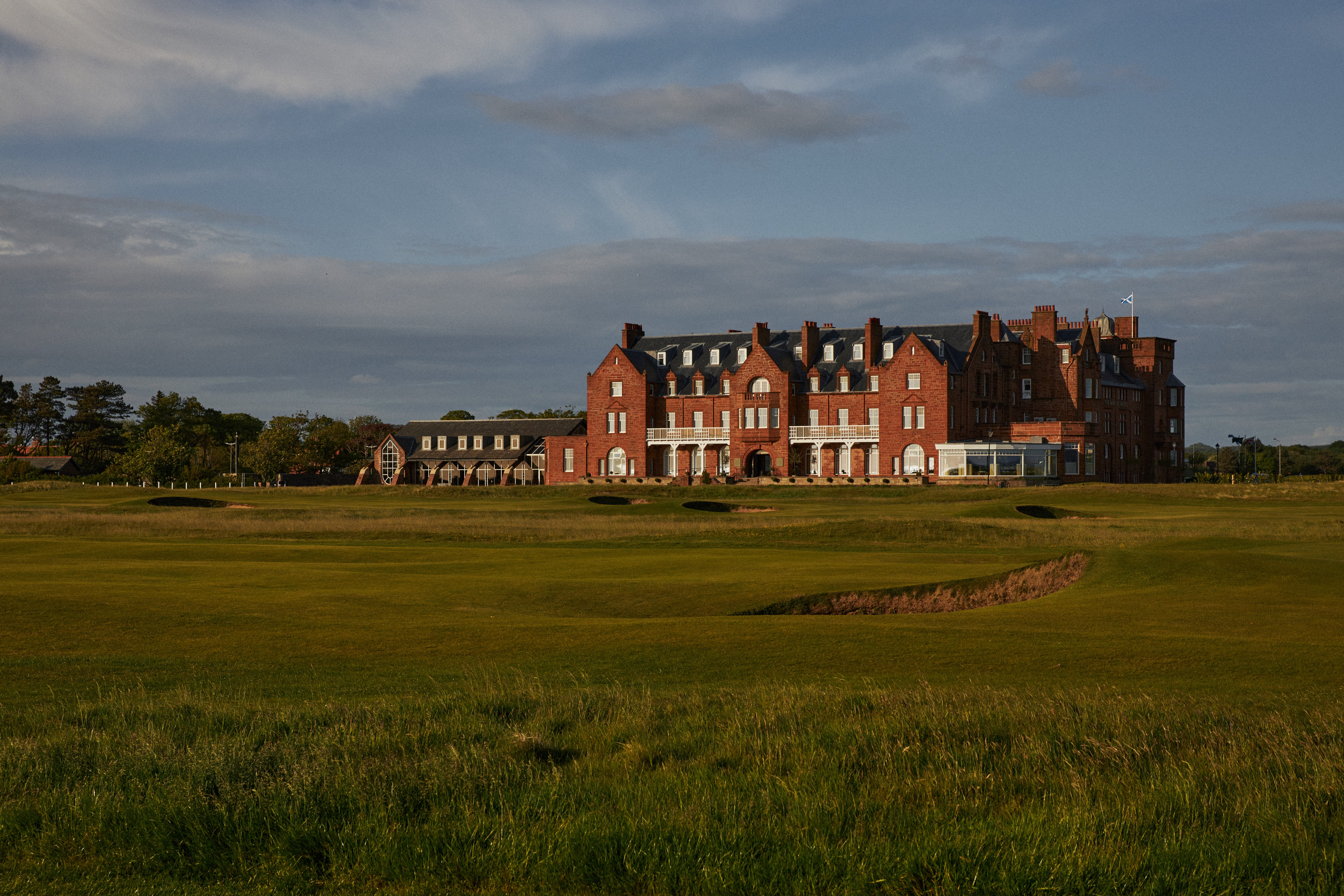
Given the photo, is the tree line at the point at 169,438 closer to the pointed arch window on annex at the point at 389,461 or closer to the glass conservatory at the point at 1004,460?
the pointed arch window on annex at the point at 389,461

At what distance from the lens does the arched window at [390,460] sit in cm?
11550

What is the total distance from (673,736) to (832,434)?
85.1 meters

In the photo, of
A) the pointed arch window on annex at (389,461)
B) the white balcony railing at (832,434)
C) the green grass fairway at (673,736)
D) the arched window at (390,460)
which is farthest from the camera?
the pointed arch window on annex at (389,461)

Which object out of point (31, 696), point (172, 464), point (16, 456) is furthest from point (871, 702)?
point (16, 456)

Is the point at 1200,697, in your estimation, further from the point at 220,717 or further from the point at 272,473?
the point at 272,473

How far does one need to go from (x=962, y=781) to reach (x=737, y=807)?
2044mm

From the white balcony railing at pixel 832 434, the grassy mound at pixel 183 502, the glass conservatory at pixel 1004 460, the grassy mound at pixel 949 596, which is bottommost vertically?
the grassy mound at pixel 949 596

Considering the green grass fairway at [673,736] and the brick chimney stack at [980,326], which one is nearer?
the green grass fairway at [673,736]

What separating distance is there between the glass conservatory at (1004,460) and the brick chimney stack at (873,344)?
451 inches

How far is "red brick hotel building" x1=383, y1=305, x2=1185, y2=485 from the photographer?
8881 cm

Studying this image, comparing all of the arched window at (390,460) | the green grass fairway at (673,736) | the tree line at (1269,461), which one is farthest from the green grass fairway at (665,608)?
the tree line at (1269,461)

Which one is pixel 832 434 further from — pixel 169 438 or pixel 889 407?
pixel 169 438

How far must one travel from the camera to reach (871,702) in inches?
467

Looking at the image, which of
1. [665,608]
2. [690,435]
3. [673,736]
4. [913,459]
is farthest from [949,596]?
[690,435]
